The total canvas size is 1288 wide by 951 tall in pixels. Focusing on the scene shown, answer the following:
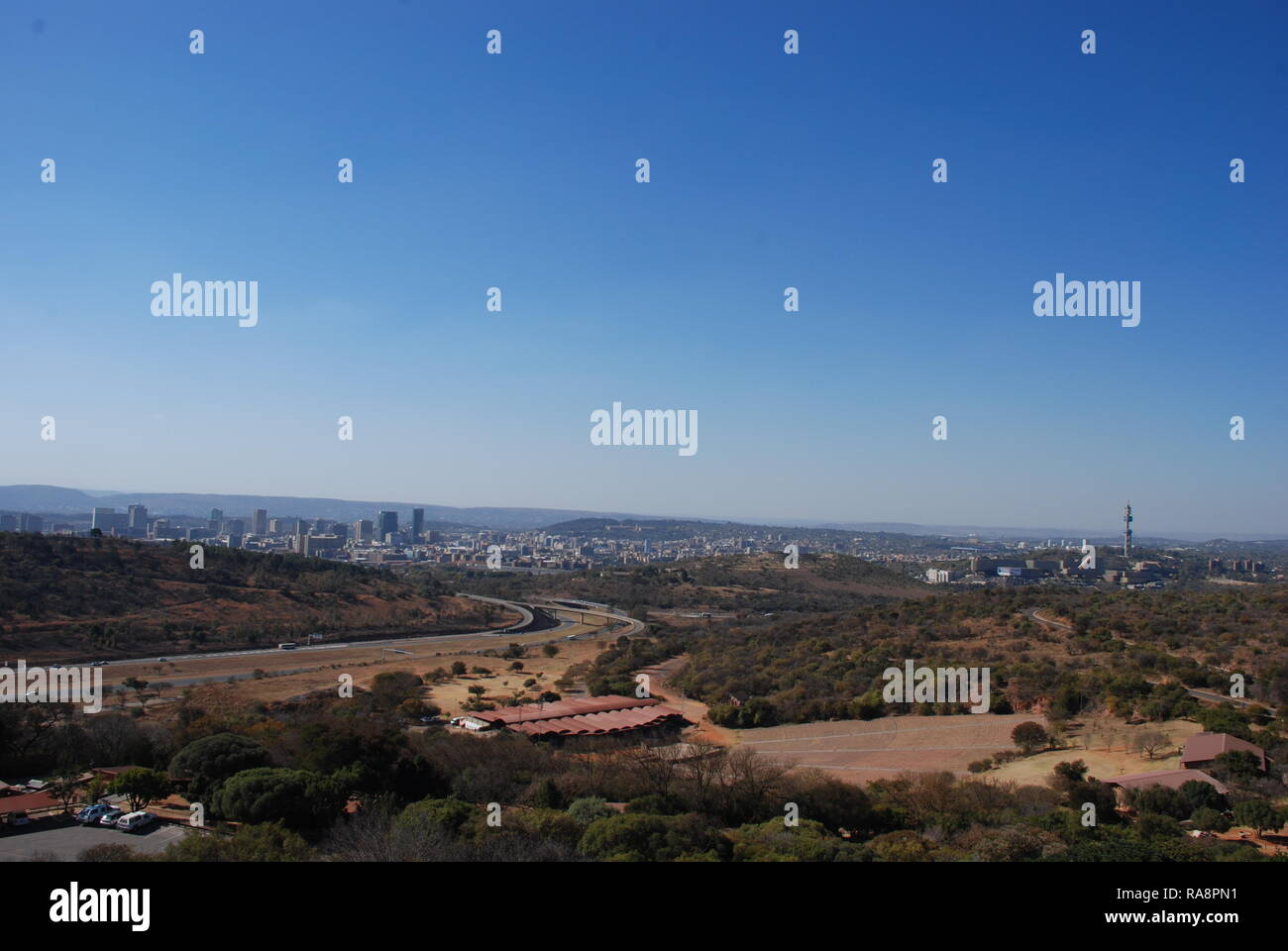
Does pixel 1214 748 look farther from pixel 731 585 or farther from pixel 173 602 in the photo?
pixel 731 585

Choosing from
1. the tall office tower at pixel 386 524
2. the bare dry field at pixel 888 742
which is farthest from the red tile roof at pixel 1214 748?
the tall office tower at pixel 386 524

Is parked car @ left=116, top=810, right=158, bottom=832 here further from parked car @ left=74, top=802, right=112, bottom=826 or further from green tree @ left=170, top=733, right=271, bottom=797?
green tree @ left=170, top=733, right=271, bottom=797

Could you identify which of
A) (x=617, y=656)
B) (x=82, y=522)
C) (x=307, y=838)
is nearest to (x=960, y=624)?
(x=617, y=656)

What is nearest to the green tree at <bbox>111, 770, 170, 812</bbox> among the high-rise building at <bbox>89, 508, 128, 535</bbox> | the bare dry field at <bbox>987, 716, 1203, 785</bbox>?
the bare dry field at <bbox>987, 716, 1203, 785</bbox>

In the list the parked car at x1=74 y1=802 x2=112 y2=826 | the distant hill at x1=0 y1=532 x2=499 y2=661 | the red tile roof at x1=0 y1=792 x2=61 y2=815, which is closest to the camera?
the parked car at x1=74 y1=802 x2=112 y2=826

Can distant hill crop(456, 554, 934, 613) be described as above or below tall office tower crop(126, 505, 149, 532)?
below

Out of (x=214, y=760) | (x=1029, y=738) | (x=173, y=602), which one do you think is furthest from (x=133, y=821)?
(x=173, y=602)
